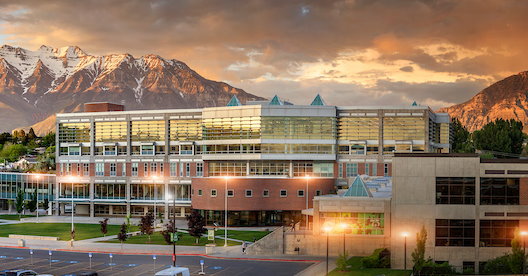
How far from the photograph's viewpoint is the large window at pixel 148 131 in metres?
130

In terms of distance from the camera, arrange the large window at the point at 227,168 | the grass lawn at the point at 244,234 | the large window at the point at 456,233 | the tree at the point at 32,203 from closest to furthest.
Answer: the large window at the point at 456,233 < the grass lawn at the point at 244,234 < the large window at the point at 227,168 < the tree at the point at 32,203

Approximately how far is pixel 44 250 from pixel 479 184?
53951mm

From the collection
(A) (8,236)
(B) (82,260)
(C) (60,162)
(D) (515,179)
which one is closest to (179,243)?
(B) (82,260)

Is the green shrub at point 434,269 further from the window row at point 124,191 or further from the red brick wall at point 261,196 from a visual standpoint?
the window row at point 124,191

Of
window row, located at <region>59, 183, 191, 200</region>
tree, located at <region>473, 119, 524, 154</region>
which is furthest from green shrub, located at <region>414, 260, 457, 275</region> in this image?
tree, located at <region>473, 119, 524, 154</region>

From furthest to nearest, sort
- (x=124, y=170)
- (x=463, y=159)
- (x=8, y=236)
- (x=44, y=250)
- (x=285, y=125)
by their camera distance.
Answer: (x=124, y=170), (x=285, y=125), (x=8, y=236), (x=44, y=250), (x=463, y=159)

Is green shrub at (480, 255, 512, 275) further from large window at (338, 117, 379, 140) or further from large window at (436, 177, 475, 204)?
large window at (338, 117, 379, 140)

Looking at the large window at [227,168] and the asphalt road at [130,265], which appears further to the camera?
the large window at [227,168]

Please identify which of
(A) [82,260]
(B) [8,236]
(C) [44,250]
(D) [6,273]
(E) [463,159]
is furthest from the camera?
(B) [8,236]

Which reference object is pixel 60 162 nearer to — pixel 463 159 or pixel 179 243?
pixel 179 243

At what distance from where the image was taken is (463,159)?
224ft

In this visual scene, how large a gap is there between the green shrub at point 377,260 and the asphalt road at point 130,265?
253 inches

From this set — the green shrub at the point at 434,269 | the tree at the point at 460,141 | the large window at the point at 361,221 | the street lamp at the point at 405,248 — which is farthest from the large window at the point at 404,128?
the green shrub at the point at 434,269

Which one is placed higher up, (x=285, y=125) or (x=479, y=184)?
(x=285, y=125)
